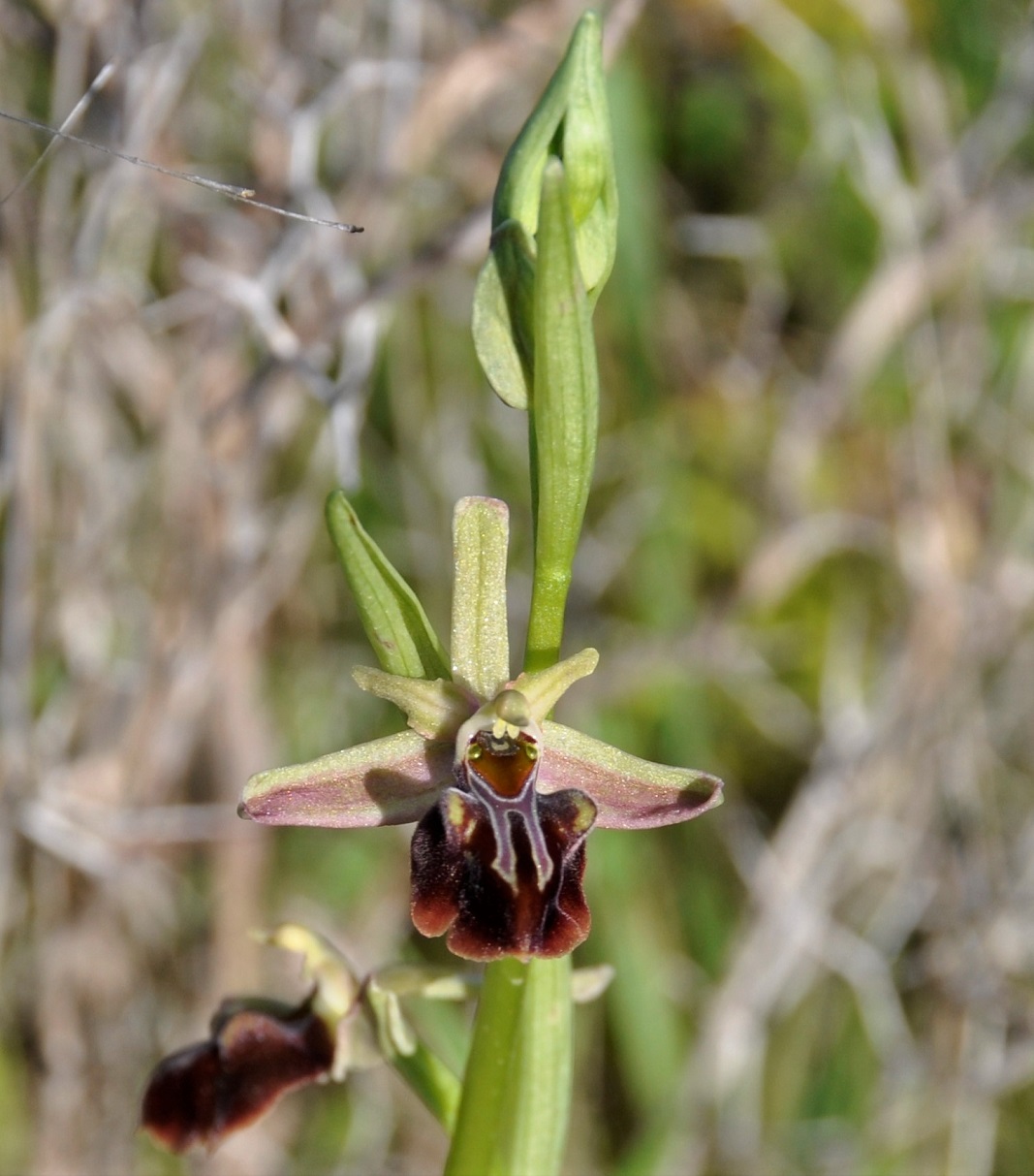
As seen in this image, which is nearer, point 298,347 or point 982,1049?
point 298,347

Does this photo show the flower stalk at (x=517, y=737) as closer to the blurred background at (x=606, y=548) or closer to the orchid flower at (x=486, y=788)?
the orchid flower at (x=486, y=788)

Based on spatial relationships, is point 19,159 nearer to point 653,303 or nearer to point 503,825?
point 653,303

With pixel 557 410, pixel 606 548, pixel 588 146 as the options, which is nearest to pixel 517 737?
pixel 557 410

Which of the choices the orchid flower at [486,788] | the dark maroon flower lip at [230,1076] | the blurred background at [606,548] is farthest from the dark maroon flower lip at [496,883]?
the blurred background at [606,548]

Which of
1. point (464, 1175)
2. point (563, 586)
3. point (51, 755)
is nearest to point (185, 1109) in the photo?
point (464, 1175)

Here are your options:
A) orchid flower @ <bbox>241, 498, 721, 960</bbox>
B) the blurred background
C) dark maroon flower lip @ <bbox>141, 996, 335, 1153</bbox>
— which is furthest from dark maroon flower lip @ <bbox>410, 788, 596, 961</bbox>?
the blurred background

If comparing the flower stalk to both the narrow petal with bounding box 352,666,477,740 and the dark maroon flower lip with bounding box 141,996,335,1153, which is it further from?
the dark maroon flower lip with bounding box 141,996,335,1153
